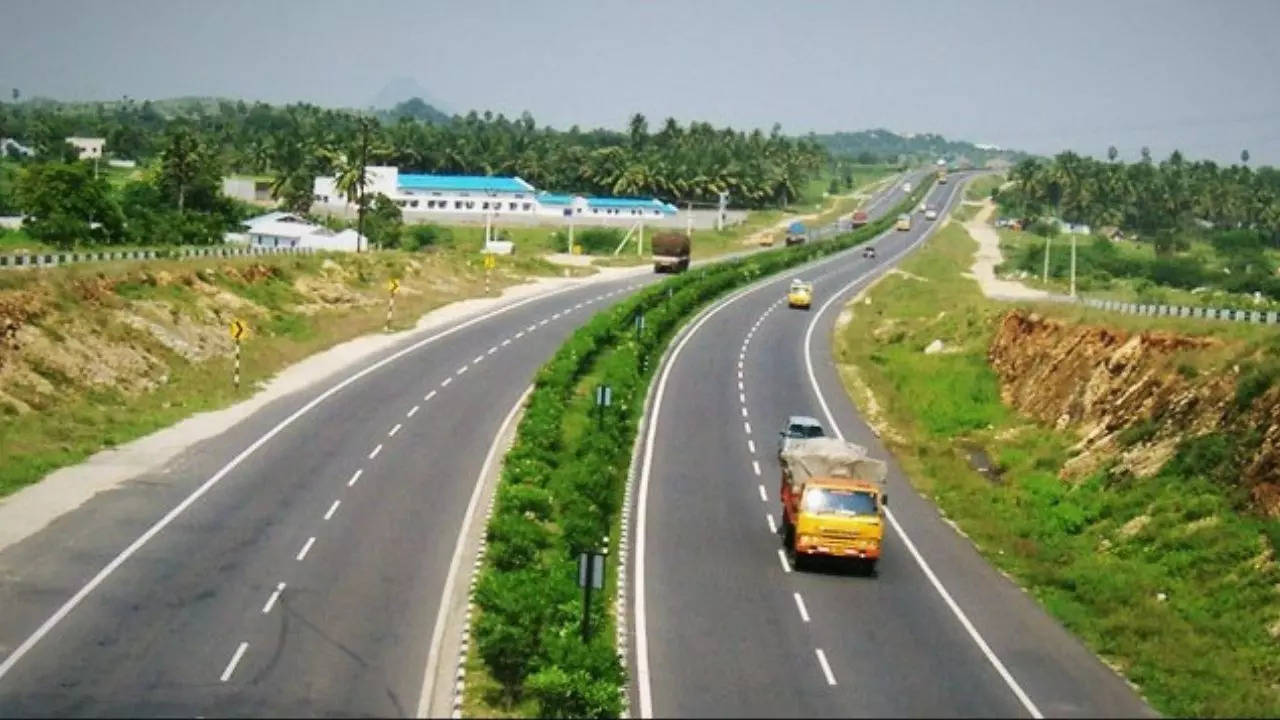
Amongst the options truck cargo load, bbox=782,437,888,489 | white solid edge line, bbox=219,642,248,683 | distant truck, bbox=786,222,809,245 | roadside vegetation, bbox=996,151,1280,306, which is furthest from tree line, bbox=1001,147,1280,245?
white solid edge line, bbox=219,642,248,683

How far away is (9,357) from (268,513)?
1768 cm

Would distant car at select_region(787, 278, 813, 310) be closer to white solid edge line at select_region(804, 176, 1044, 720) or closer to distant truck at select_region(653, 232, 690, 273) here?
distant truck at select_region(653, 232, 690, 273)

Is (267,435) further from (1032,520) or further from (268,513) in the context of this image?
(1032,520)

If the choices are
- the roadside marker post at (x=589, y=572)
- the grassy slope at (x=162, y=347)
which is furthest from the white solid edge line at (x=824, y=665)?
the grassy slope at (x=162, y=347)

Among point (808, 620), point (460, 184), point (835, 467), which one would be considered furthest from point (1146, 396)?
point (460, 184)

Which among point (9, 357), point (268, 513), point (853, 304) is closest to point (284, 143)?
point (853, 304)

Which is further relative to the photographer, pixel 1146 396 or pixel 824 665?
pixel 1146 396

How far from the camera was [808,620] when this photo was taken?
27984 mm

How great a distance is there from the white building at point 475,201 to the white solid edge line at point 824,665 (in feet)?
455

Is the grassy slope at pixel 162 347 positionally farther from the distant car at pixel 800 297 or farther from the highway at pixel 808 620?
the distant car at pixel 800 297

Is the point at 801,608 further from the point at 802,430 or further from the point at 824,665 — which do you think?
the point at 802,430

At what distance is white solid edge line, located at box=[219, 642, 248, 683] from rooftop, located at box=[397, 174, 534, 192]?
14785cm

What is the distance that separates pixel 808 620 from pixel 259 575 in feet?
40.1

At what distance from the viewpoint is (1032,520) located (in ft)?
126
